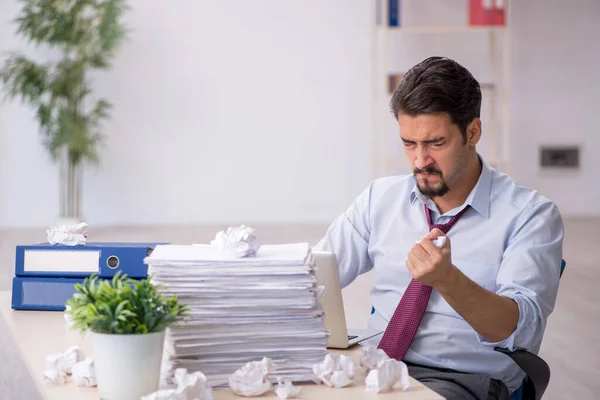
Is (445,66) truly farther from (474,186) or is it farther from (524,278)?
(524,278)

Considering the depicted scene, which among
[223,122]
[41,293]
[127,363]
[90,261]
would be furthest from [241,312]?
[223,122]

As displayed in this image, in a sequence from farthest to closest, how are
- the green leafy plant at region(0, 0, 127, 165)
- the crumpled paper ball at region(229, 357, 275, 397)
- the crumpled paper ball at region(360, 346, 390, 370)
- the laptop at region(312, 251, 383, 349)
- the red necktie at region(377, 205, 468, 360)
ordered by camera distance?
the green leafy plant at region(0, 0, 127, 165)
the red necktie at region(377, 205, 468, 360)
the laptop at region(312, 251, 383, 349)
the crumpled paper ball at region(360, 346, 390, 370)
the crumpled paper ball at region(229, 357, 275, 397)

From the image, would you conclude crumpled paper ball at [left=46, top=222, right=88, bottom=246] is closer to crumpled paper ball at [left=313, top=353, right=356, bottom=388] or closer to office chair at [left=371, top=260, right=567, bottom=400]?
crumpled paper ball at [left=313, top=353, right=356, bottom=388]

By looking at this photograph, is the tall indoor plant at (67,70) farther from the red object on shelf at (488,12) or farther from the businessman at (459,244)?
the businessman at (459,244)

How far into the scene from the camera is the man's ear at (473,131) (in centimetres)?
189

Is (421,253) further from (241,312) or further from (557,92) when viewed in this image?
(557,92)

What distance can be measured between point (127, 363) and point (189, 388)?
9cm

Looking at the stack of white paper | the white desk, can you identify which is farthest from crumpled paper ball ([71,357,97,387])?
Result: the stack of white paper

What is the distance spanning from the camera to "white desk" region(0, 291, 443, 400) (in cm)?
128

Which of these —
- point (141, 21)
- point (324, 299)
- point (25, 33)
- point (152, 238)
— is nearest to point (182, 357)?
point (324, 299)

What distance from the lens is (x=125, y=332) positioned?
1.16 m

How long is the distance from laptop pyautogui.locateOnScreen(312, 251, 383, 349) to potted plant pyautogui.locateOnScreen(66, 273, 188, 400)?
1.37 ft

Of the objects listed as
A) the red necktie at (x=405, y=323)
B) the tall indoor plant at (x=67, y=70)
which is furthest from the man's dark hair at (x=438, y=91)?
the tall indoor plant at (x=67, y=70)

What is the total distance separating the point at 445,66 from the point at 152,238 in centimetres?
481
